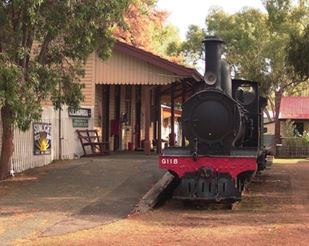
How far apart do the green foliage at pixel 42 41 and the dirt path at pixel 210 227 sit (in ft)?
12.2

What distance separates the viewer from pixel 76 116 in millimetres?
20484

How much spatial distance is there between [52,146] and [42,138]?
0.94 m

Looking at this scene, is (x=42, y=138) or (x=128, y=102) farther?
(x=128, y=102)

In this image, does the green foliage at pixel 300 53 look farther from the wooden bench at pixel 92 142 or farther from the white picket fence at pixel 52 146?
the white picket fence at pixel 52 146

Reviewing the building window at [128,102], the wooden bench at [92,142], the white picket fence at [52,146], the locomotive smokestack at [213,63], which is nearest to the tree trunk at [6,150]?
the white picket fence at [52,146]

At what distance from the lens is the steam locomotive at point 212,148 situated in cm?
1139

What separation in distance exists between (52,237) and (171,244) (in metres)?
1.82

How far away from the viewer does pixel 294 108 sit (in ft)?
152

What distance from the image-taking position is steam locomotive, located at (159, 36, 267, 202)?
11.4 m

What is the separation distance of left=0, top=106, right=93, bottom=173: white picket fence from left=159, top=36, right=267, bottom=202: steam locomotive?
5.32m

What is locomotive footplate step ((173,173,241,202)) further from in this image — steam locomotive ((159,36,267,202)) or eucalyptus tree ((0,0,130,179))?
eucalyptus tree ((0,0,130,179))

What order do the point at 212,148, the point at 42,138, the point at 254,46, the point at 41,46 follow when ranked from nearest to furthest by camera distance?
the point at 212,148
the point at 41,46
the point at 42,138
the point at 254,46

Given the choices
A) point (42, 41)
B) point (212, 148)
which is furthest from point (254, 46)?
point (212, 148)

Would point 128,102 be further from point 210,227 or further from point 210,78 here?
point 210,227
